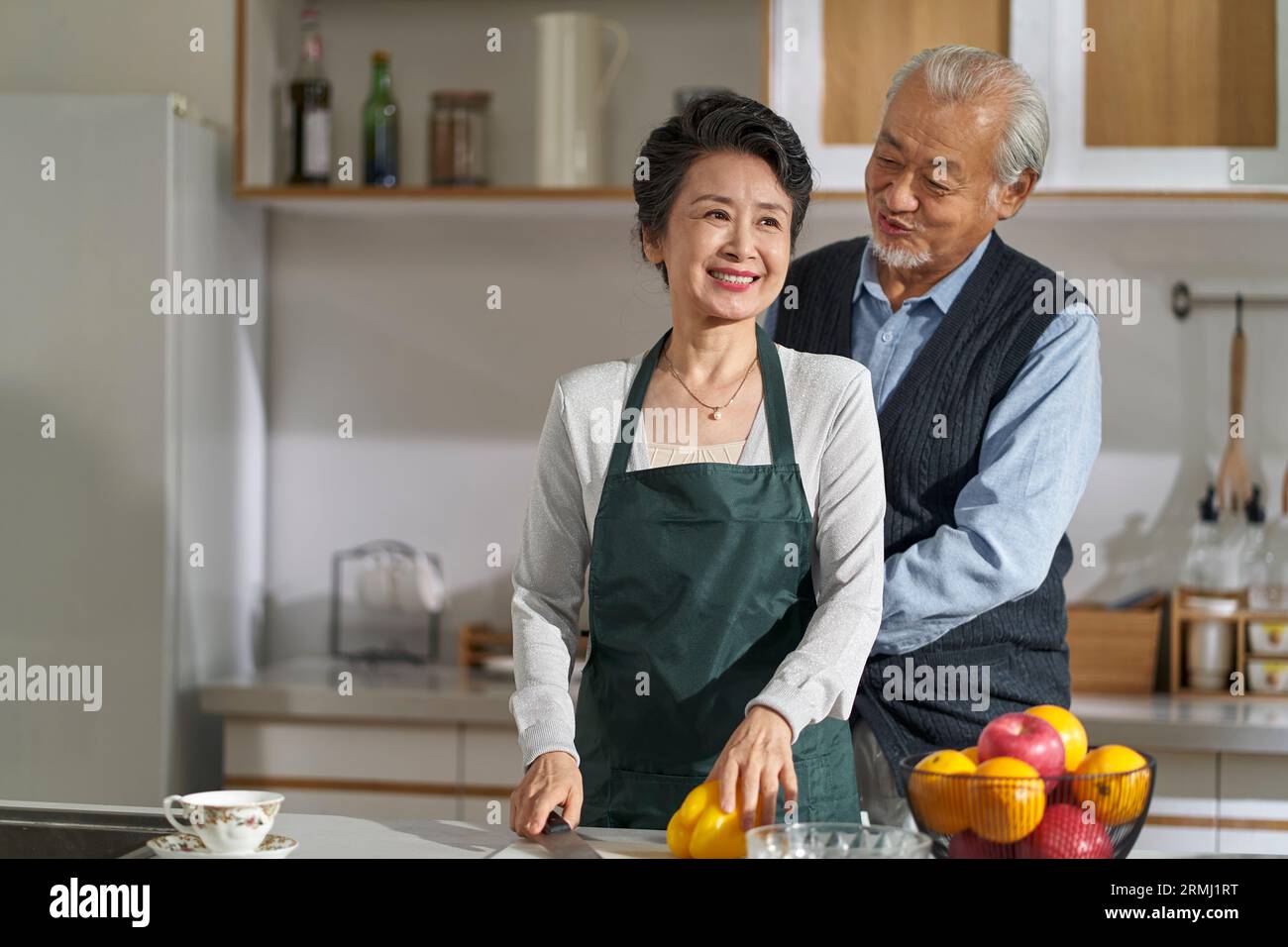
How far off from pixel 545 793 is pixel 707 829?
0.18m

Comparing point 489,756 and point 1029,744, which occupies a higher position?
point 1029,744

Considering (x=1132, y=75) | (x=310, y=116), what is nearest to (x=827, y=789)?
(x=1132, y=75)

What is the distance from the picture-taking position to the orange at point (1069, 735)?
1.03 metres

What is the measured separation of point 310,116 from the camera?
296cm

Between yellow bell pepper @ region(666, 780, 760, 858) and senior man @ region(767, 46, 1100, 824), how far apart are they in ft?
1.57

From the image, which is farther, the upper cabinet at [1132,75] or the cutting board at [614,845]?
the upper cabinet at [1132,75]

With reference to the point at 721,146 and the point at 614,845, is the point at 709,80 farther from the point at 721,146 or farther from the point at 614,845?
the point at 614,845

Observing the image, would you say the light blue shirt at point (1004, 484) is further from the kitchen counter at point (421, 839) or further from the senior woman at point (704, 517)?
→ the kitchen counter at point (421, 839)

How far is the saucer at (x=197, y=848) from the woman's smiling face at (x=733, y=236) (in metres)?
0.65

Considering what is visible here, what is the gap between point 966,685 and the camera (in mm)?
1610

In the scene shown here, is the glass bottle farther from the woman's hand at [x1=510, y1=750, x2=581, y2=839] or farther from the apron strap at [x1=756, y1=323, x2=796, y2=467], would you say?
the woman's hand at [x1=510, y1=750, x2=581, y2=839]

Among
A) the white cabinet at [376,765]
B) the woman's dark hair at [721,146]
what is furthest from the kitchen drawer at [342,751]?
the woman's dark hair at [721,146]
